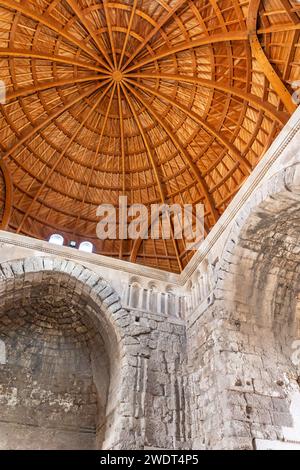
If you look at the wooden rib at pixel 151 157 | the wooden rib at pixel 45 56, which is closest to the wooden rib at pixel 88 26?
the wooden rib at pixel 45 56

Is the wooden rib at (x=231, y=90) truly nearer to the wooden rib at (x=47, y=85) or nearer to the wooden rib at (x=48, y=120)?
the wooden rib at (x=47, y=85)

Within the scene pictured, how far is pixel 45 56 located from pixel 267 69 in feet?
25.6

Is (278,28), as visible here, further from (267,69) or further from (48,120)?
(48,120)

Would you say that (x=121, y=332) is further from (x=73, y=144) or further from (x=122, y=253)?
(x=73, y=144)

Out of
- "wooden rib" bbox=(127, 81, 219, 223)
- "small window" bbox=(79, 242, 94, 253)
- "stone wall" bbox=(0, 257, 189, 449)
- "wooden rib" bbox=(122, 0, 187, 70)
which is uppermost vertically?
"wooden rib" bbox=(122, 0, 187, 70)

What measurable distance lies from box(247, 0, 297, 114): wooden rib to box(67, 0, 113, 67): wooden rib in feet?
18.3

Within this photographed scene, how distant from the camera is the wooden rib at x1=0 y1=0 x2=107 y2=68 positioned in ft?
37.8

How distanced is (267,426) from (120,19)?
14.0m

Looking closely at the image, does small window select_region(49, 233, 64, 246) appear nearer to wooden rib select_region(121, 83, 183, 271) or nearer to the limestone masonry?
the limestone masonry

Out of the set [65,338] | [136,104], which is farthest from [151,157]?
[65,338]

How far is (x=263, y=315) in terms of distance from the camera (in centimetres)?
1175

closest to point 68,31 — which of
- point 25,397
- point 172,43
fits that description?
point 172,43

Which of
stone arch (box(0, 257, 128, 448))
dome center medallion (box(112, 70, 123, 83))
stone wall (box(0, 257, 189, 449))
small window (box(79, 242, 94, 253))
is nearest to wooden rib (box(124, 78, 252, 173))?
dome center medallion (box(112, 70, 123, 83))

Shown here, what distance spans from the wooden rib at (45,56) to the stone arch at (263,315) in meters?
8.26
